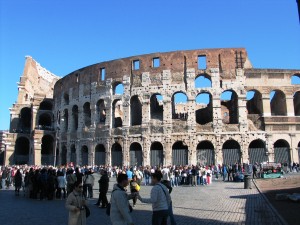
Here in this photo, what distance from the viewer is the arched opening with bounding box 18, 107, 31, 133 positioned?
4294cm

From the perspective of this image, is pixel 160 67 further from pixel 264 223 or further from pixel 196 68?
pixel 264 223

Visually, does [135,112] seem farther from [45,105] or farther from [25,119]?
[25,119]

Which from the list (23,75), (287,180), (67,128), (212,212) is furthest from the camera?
(23,75)

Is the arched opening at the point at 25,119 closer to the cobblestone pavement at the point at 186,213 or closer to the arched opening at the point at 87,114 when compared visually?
the arched opening at the point at 87,114

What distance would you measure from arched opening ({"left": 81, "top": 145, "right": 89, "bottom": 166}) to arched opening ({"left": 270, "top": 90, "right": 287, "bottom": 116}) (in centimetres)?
1964

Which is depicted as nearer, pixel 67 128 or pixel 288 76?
pixel 288 76

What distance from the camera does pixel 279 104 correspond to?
3053 cm

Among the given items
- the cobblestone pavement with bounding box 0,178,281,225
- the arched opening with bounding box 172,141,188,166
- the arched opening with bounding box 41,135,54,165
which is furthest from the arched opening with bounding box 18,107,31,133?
the cobblestone pavement with bounding box 0,178,281,225

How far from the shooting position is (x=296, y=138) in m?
28.2

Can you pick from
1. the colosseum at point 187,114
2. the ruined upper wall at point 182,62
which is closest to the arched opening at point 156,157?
the colosseum at point 187,114

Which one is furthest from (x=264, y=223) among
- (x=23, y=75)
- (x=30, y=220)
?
(x=23, y=75)

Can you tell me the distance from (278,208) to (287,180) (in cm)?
1007

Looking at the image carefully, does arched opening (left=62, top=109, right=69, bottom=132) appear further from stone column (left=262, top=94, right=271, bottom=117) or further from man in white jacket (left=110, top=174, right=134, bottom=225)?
man in white jacket (left=110, top=174, right=134, bottom=225)

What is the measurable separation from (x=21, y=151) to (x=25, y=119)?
4752 mm
